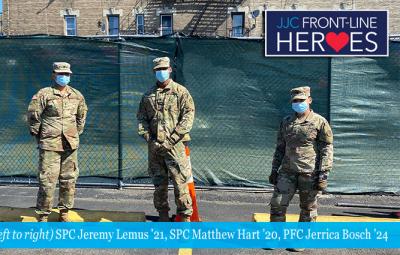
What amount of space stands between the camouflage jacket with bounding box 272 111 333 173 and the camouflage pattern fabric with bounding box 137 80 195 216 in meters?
1.20

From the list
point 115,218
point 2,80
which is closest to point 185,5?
point 2,80

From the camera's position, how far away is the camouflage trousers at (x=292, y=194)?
4.66 m

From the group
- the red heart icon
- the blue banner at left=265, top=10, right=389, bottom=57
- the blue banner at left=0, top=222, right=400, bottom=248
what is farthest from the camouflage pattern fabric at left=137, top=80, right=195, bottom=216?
the red heart icon

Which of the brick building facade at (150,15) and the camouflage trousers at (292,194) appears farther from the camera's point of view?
the brick building facade at (150,15)

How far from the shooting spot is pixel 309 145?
465 centimetres

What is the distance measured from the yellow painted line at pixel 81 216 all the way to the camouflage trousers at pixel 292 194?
181cm

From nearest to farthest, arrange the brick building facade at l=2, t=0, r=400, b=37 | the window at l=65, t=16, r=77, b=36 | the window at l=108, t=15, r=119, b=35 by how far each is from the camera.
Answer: the brick building facade at l=2, t=0, r=400, b=37 → the window at l=108, t=15, r=119, b=35 → the window at l=65, t=16, r=77, b=36

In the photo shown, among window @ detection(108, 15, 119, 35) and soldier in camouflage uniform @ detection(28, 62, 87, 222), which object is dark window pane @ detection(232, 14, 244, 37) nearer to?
window @ detection(108, 15, 119, 35)

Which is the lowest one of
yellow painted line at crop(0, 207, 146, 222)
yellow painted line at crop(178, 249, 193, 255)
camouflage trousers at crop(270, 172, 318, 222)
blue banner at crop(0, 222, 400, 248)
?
yellow painted line at crop(178, 249, 193, 255)

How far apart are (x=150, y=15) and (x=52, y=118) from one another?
2329 centimetres

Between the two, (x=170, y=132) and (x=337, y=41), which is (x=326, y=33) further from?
(x=170, y=132)

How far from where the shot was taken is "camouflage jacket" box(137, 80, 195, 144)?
5.04m

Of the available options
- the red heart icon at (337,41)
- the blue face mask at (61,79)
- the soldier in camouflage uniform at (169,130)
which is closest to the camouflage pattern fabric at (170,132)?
the soldier in camouflage uniform at (169,130)

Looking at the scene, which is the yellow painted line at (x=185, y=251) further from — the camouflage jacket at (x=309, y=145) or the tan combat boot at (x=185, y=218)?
the camouflage jacket at (x=309, y=145)
